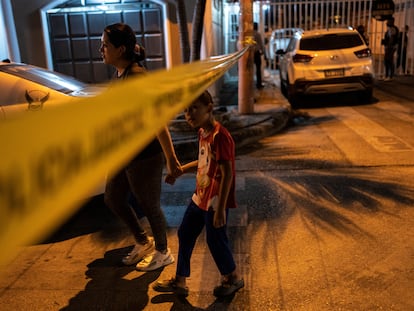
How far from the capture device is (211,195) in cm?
302

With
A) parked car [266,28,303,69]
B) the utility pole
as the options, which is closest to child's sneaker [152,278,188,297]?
the utility pole

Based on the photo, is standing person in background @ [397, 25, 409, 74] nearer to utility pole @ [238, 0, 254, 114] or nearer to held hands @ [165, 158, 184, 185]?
utility pole @ [238, 0, 254, 114]

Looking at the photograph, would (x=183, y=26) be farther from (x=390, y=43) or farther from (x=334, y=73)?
(x=390, y=43)

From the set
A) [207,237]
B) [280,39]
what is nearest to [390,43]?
[280,39]

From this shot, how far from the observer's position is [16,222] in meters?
1.08

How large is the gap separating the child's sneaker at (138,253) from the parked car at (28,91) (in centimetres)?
141

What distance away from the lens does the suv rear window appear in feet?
37.0

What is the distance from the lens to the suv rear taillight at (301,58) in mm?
11156

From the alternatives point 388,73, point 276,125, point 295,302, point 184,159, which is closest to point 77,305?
point 295,302

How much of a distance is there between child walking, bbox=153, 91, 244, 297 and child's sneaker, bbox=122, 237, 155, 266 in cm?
54

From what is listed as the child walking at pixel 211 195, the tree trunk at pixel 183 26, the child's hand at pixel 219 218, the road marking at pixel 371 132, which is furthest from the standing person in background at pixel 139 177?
the road marking at pixel 371 132

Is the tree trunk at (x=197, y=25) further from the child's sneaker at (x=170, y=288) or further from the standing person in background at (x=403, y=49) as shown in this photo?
the standing person in background at (x=403, y=49)

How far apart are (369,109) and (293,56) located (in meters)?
2.24

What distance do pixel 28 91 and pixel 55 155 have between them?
145 inches
